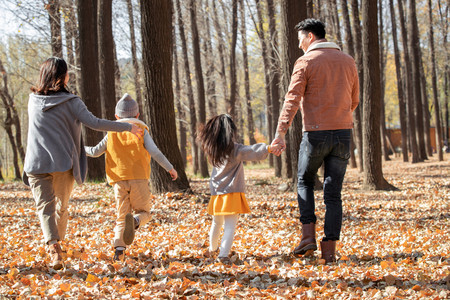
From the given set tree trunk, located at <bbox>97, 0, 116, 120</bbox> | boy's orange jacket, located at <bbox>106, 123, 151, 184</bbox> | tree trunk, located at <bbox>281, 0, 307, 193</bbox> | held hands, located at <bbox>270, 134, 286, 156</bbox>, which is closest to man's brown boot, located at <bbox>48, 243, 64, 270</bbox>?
boy's orange jacket, located at <bbox>106, 123, 151, 184</bbox>

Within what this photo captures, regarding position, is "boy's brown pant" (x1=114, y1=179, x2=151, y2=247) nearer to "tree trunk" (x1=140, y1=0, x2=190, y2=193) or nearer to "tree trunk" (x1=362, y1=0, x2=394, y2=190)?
"tree trunk" (x1=140, y1=0, x2=190, y2=193)

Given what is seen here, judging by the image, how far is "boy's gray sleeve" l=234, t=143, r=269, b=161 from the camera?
15.8ft

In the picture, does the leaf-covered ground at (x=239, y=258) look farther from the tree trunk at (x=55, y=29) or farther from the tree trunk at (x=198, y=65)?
the tree trunk at (x=198, y=65)

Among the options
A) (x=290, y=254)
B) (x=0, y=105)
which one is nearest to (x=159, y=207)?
(x=290, y=254)

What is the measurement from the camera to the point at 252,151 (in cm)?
492

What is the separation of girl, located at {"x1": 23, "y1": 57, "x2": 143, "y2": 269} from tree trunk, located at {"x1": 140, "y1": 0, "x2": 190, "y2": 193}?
4.48 m

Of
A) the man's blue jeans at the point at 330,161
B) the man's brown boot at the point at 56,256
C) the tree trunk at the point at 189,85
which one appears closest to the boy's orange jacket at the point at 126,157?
the man's brown boot at the point at 56,256

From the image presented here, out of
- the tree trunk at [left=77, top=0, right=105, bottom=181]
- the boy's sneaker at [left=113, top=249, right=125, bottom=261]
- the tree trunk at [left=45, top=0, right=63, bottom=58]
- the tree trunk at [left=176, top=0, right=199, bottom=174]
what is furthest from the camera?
the tree trunk at [left=176, top=0, right=199, bottom=174]

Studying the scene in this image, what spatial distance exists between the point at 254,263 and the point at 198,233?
2.10 metres

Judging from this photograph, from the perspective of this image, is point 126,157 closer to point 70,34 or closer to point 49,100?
point 49,100

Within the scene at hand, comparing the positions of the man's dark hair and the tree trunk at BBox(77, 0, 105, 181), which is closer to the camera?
the man's dark hair

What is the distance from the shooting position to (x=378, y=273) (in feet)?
14.4

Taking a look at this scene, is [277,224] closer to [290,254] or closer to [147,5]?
[290,254]

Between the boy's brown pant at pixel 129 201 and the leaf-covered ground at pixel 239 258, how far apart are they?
384mm
